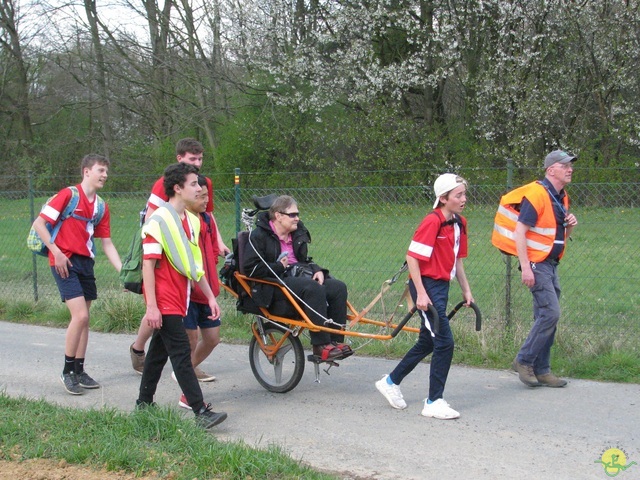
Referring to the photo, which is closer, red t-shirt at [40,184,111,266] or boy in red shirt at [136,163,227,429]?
boy in red shirt at [136,163,227,429]

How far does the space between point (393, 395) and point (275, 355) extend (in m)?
1.10

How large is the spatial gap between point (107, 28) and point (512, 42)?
47.1 feet

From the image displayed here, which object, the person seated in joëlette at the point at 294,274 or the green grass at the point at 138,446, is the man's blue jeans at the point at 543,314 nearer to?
the person seated in joëlette at the point at 294,274

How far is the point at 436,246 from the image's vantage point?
555 centimetres

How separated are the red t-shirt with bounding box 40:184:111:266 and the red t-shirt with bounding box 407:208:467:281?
281 cm

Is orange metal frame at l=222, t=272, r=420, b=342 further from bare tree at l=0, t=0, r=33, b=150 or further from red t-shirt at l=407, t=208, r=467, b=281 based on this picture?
bare tree at l=0, t=0, r=33, b=150

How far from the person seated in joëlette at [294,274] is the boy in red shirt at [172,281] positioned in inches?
32.5

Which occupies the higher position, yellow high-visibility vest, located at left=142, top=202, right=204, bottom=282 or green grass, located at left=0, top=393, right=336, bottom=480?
yellow high-visibility vest, located at left=142, top=202, right=204, bottom=282

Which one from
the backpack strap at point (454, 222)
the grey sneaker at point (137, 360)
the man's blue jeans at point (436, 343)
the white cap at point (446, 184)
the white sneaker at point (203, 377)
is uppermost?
the white cap at point (446, 184)

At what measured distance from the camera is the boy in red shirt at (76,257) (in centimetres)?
623

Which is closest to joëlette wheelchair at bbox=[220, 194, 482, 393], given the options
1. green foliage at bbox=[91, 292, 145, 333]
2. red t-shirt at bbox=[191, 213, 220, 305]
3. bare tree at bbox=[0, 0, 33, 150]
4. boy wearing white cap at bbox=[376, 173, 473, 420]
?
red t-shirt at bbox=[191, 213, 220, 305]

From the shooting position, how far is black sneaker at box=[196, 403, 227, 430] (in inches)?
201

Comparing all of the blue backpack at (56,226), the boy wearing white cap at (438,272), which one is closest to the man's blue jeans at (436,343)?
the boy wearing white cap at (438,272)

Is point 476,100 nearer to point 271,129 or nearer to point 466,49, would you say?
point 466,49
